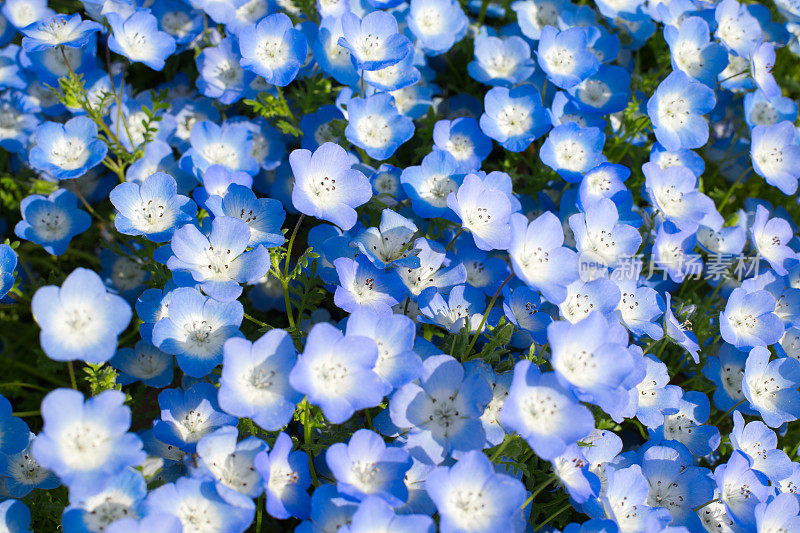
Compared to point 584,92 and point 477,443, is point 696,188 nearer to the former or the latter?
point 584,92

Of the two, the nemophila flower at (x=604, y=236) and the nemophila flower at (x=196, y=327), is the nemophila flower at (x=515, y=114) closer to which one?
the nemophila flower at (x=604, y=236)

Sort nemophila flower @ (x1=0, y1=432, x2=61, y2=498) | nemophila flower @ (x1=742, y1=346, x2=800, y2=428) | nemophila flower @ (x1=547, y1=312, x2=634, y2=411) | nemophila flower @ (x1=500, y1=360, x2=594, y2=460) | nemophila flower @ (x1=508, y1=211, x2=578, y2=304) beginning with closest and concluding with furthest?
nemophila flower @ (x1=500, y1=360, x2=594, y2=460) → nemophila flower @ (x1=547, y1=312, x2=634, y2=411) → nemophila flower @ (x1=0, y1=432, x2=61, y2=498) → nemophila flower @ (x1=508, y1=211, x2=578, y2=304) → nemophila flower @ (x1=742, y1=346, x2=800, y2=428)

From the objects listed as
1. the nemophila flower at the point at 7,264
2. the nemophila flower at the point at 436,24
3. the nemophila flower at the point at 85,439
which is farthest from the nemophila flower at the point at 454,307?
the nemophila flower at the point at 7,264

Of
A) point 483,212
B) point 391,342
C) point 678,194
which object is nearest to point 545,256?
point 483,212

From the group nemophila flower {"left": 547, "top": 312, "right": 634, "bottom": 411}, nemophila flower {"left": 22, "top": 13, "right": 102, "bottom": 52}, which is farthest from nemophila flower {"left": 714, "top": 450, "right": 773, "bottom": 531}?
nemophila flower {"left": 22, "top": 13, "right": 102, "bottom": 52}

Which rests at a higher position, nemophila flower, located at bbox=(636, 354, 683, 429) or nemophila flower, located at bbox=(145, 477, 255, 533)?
nemophila flower, located at bbox=(145, 477, 255, 533)

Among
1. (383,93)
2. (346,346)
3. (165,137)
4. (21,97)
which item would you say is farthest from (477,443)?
(21,97)

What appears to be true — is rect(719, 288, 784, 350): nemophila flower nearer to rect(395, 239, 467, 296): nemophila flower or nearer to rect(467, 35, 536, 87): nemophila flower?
rect(395, 239, 467, 296): nemophila flower
